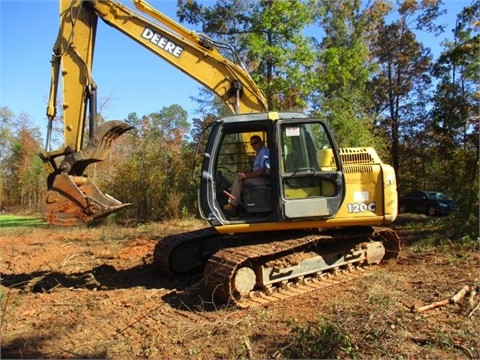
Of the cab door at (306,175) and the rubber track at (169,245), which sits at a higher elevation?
the cab door at (306,175)

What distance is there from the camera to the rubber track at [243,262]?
5.89 metres

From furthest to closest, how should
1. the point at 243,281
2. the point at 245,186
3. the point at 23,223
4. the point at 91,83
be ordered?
the point at 23,223 → the point at 91,83 → the point at 245,186 → the point at 243,281

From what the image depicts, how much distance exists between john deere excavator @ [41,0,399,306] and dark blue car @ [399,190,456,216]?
14.4 metres

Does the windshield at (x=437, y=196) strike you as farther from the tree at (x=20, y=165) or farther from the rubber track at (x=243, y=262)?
the tree at (x=20, y=165)

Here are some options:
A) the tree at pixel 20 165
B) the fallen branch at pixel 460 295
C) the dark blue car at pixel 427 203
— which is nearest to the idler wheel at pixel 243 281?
the fallen branch at pixel 460 295

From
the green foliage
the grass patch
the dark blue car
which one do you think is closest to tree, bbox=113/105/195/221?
the grass patch

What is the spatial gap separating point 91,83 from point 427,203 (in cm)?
1800

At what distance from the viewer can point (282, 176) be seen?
6.41 meters

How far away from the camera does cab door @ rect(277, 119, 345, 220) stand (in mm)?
6469

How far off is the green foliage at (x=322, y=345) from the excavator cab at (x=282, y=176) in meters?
2.23

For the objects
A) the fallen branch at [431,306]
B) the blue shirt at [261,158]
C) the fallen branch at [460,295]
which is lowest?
the fallen branch at [431,306]

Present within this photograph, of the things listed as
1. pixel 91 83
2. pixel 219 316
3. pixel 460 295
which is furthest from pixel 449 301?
pixel 91 83

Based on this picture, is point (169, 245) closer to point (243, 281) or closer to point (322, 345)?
point (243, 281)

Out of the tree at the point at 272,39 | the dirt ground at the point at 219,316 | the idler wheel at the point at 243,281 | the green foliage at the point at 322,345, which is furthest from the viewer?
the tree at the point at 272,39
